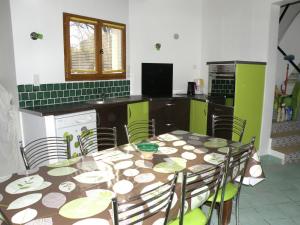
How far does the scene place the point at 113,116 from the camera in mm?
3225

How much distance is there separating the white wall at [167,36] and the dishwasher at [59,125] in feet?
4.31

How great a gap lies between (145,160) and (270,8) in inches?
119

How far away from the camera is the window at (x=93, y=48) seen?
10.5 feet

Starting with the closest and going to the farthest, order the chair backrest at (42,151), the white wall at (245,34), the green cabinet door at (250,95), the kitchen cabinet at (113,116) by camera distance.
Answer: the chair backrest at (42,151) → the kitchen cabinet at (113,116) → the green cabinet door at (250,95) → the white wall at (245,34)

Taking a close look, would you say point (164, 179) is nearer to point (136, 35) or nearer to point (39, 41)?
point (39, 41)

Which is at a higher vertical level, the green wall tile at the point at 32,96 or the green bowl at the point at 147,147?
the green wall tile at the point at 32,96

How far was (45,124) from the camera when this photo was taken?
2.58 m

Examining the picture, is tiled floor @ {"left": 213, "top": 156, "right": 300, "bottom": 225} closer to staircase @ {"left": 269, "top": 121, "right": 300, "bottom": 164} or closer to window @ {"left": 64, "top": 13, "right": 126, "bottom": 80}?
staircase @ {"left": 269, "top": 121, "right": 300, "bottom": 164}

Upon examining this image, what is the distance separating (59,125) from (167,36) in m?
2.55

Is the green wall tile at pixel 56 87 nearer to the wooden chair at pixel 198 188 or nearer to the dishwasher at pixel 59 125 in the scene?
the dishwasher at pixel 59 125

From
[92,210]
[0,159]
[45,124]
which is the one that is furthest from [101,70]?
[92,210]

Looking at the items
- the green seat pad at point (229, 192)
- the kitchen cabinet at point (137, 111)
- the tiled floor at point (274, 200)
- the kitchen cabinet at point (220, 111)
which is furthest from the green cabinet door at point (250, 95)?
the green seat pad at point (229, 192)

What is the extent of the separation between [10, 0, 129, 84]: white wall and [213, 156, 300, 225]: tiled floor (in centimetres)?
254

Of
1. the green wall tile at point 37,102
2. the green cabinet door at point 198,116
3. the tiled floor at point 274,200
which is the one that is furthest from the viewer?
the green cabinet door at point 198,116
